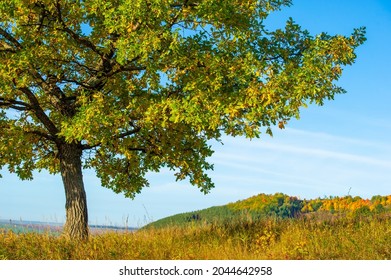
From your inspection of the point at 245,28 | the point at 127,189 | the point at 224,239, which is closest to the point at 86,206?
the point at 127,189

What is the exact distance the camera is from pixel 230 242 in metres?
16.4

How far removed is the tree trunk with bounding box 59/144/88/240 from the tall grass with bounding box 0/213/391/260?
0.71 metres

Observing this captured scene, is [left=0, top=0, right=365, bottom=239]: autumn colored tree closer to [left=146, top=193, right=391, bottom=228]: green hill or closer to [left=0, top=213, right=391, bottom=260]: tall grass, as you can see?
[left=0, top=213, right=391, bottom=260]: tall grass

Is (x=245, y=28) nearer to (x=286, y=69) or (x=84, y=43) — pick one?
(x=286, y=69)

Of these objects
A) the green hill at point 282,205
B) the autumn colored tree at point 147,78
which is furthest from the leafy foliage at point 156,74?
the green hill at point 282,205

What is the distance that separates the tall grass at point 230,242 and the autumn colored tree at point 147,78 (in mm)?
1967

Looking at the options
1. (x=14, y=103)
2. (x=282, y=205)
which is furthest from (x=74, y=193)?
(x=282, y=205)

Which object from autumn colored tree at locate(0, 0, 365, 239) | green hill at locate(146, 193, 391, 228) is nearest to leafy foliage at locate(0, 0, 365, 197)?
autumn colored tree at locate(0, 0, 365, 239)

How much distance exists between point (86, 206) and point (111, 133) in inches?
177

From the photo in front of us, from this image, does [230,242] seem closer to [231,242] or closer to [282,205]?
[231,242]

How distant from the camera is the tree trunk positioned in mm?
19641

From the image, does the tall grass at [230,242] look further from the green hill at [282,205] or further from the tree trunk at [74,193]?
the green hill at [282,205]

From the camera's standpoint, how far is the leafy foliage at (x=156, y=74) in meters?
A: 15.2

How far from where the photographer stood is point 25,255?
1670cm
